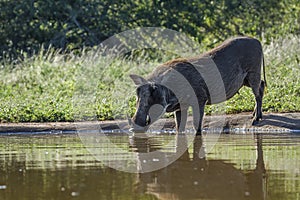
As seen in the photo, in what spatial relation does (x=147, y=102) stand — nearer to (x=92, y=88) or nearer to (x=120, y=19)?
(x=92, y=88)

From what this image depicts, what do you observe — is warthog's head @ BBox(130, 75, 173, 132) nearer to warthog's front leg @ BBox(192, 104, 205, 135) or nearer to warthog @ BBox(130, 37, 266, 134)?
warthog @ BBox(130, 37, 266, 134)

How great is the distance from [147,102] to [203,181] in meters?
3.97

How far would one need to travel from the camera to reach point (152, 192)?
5336 mm

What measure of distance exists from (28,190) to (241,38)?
668cm

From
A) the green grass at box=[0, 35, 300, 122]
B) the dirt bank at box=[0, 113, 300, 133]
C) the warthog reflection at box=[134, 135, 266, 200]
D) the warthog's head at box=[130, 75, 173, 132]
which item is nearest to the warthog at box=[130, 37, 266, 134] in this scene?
the warthog's head at box=[130, 75, 173, 132]

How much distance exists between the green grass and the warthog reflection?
5472 millimetres

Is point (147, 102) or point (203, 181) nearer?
point (203, 181)

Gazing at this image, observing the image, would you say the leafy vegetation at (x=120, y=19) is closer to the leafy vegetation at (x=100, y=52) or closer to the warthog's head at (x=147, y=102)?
the leafy vegetation at (x=100, y=52)

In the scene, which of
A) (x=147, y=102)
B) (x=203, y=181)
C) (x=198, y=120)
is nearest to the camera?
(x=203, y=181)

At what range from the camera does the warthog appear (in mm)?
9672

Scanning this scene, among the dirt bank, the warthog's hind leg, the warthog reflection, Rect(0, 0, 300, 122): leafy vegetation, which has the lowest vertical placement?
the warthog reflection

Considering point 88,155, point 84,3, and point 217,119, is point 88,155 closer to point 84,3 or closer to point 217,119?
point 217,119

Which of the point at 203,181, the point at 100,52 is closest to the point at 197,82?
the point at 203,181

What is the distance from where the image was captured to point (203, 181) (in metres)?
5.72
